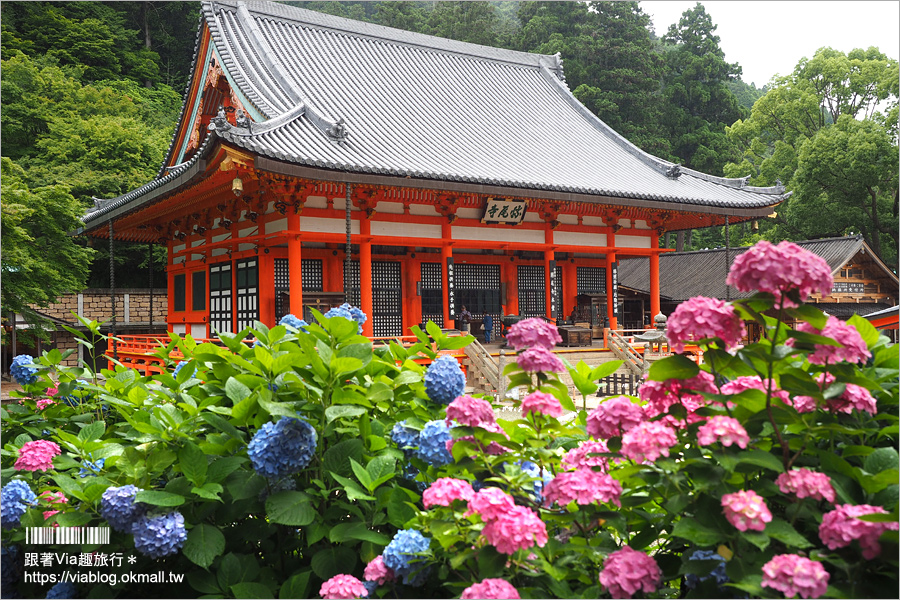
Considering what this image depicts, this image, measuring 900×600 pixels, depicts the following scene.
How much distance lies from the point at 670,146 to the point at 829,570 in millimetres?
44209

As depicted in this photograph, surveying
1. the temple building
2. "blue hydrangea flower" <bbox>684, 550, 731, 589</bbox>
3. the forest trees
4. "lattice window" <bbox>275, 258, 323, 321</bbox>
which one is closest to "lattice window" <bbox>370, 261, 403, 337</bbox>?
the temple building

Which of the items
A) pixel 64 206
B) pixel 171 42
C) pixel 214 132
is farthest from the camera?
pixel 171 42

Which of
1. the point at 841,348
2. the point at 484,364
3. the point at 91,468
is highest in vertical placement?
the point at 841,348

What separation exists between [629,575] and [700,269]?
30.1 metres

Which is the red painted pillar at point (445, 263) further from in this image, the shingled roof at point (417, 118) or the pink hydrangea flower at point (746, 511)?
the pink hydrangea flower at point (746, 511)

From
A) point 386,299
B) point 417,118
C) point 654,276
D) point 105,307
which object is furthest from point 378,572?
point 105,307

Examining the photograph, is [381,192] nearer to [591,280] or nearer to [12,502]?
[591,280]

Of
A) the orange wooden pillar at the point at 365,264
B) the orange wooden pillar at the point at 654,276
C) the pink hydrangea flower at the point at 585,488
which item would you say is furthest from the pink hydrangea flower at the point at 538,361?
the orange wooden pillar at the point at 654,276

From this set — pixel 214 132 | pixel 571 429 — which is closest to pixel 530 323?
pixel 571 429

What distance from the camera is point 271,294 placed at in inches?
544

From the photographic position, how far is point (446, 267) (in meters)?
15.3

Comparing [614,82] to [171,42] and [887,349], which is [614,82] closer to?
[171,42]

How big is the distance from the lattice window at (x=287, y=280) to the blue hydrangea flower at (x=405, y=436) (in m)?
11.7

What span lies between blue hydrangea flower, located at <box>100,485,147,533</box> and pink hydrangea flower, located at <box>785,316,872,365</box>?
197cm
